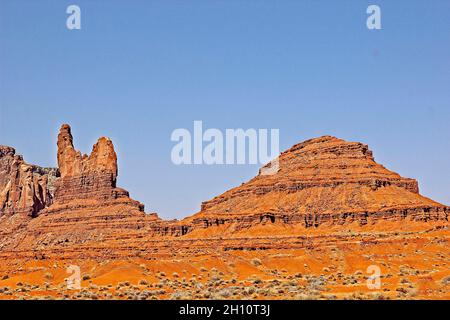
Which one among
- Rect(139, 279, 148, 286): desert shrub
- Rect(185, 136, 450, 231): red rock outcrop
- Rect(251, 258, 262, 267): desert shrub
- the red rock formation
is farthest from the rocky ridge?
Rect(139, 279, 148, 286): desert shrub

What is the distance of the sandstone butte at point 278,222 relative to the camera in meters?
104

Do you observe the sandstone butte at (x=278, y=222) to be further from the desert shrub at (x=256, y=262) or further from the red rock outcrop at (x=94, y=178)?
the desert shrub at (x=256, y=262)

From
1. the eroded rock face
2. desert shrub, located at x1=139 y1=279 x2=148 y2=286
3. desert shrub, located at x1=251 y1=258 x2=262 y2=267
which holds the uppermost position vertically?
the eroded rock face

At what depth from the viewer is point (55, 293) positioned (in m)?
58.0

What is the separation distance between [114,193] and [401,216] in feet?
265

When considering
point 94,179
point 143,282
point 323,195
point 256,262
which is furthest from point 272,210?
point 94,179

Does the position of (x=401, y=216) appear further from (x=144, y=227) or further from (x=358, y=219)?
(x=144, y=227)

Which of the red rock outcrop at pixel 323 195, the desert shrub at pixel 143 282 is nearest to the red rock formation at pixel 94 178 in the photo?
the red rock outcrop at pixel 323 195

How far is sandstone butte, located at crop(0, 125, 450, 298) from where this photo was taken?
104 m

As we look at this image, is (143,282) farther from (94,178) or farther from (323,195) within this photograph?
(94,178)

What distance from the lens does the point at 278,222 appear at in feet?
427

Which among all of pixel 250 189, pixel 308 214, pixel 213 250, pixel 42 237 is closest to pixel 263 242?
pixel 213 250

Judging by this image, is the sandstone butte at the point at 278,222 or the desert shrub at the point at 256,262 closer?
the desert shrub at the point at 256,262

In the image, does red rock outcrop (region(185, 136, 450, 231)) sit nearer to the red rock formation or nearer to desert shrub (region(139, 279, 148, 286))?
the red rock formation
